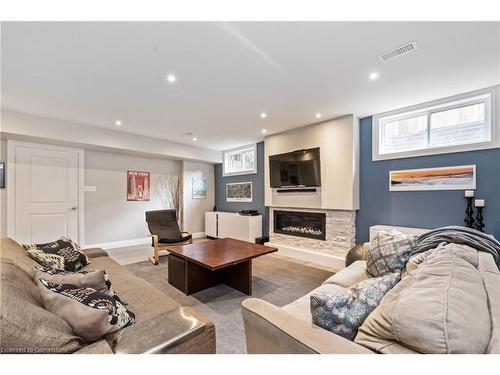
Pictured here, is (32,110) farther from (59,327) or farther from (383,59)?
(383,59)

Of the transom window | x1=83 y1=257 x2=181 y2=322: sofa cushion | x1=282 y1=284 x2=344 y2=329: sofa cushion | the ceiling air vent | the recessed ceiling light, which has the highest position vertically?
the ceiling air vent

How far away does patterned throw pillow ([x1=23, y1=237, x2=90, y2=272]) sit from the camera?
2.02m

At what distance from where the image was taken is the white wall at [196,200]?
6.19 m

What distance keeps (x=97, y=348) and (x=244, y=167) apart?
17.6ft

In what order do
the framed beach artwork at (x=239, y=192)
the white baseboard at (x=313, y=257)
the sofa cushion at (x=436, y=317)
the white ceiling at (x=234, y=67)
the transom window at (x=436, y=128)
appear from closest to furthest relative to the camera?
the sofa cushion at (x=436, y=317) < the white ceiling at (x=234, y=67) < the transom window at (x=436, y=128) < the white baseboard at (x=313, y=257) < the framed beach artwork at (x=239, y=192)

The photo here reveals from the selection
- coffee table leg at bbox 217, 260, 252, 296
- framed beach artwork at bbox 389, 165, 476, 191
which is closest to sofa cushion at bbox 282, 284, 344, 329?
coffee table leg at bbox 217, 260, 252, 296

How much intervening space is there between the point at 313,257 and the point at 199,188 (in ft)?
12.3

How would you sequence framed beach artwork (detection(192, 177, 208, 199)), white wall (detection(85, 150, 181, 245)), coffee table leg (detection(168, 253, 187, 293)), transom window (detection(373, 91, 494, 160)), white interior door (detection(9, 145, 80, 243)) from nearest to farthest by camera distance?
coffee table leg (detection(168, 253, 187, 293)) < transom window (detection(373, 91, 494, 160)) < white interior door (detection(9, 145, 80, 243)) < white wall (detection(85, 150, 181, 245)) < framed beach artwork (detection(192, 177, 208, 199))

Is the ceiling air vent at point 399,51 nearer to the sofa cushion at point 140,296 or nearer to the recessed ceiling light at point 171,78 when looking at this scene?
the recessed ceiling light at point 171,78

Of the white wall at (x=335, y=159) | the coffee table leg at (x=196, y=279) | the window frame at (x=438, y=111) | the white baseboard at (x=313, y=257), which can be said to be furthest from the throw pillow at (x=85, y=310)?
the window frame at (x=438, y=111)

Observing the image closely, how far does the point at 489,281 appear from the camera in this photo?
3.45 ft

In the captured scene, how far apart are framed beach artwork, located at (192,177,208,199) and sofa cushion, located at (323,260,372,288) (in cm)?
488

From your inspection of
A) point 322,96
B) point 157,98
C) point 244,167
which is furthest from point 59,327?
point 244,167

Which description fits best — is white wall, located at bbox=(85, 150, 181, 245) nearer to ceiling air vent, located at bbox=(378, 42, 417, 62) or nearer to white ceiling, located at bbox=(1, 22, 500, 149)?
white ceiling, located at bbox=(1, 22, 500, 149)
